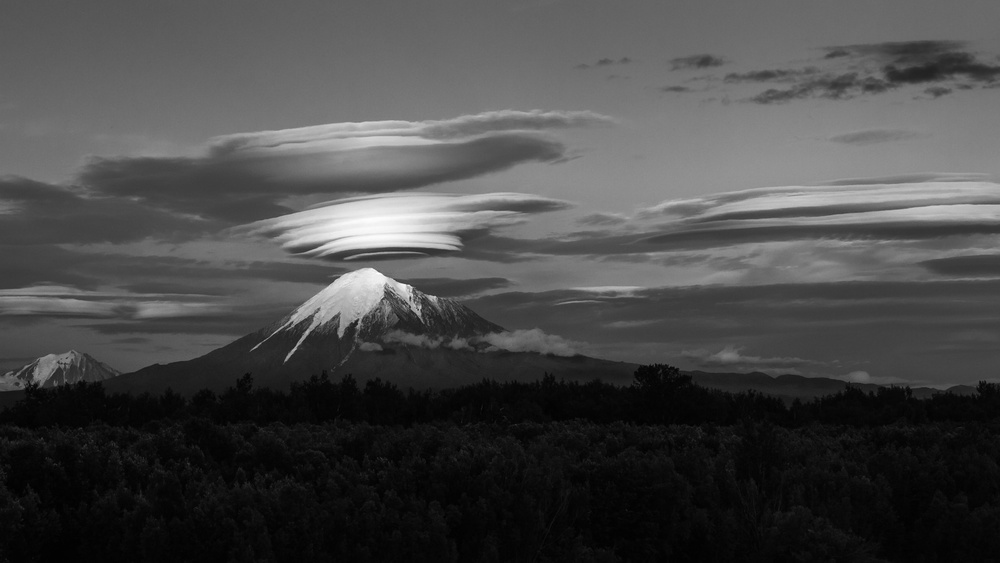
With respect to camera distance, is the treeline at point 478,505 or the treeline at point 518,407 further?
the treeline at point 518,407

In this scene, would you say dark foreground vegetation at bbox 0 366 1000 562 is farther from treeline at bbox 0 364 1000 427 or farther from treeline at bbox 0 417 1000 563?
treeline at bbox 0 364 1000 427

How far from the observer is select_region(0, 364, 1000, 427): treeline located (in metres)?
72.4

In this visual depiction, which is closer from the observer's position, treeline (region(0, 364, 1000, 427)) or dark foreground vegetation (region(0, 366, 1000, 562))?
dark foreground vegetation (region(0, 366, 1000, 562))

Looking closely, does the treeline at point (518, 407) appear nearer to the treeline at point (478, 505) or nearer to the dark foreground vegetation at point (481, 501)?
the dark foreground vegetation at point (481, 501)

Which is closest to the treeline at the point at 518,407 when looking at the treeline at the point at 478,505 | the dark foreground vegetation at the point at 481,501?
the dark foreground vegetation at the point at 481,501

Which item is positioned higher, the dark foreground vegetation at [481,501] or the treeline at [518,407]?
the dark foreground vegetation at [481,501]

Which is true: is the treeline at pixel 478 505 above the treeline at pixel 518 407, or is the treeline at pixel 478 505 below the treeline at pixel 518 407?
above

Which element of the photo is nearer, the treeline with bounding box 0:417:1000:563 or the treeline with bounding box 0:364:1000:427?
the treeline with bounding box 0:417:1000:563

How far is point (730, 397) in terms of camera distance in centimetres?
8188

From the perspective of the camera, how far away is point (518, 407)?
72.6 metres

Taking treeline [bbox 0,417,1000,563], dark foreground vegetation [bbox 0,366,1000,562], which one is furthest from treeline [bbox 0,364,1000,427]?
treeline [bbox 0,417,1000,563]

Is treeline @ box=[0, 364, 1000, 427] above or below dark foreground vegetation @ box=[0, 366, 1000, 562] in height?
below

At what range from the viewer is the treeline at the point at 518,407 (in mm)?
72375

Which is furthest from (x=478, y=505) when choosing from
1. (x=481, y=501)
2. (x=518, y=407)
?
(x=518, y=407)
